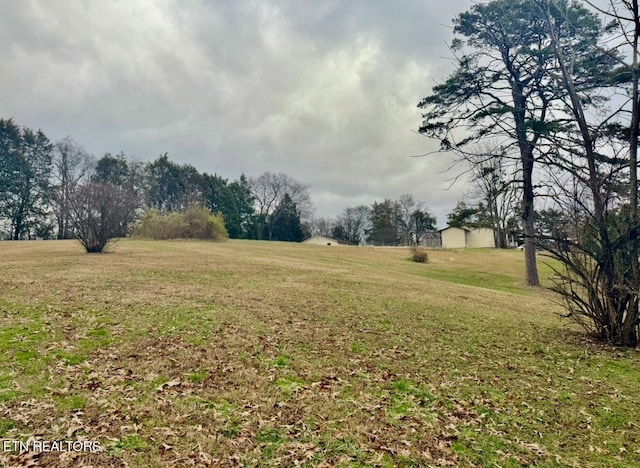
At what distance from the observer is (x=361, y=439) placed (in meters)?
2.91

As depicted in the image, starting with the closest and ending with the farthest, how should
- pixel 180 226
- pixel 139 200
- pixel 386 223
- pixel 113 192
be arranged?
pixel 113 192 → pixel 139 200 → pixel 180 226 → pixel 386 223

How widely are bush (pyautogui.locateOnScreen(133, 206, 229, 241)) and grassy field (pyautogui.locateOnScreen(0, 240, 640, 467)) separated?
67.5ft

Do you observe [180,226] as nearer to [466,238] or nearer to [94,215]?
[94,215]

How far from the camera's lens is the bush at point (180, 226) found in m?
26.9

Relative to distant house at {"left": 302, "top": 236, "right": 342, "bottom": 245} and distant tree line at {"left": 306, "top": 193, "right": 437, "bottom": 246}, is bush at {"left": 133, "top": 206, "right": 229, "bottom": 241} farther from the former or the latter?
distant tree line at {"left": 306, "top": 193, "right": 437, "bottom": 246}

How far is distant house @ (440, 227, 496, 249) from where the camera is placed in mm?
49531

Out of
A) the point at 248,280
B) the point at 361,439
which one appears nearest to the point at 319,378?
the point at 361,439

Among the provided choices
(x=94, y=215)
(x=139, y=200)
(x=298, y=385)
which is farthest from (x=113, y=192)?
(x=298, y=385)

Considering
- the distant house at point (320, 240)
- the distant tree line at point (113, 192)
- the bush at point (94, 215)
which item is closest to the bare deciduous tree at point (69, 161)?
the distant tree line at point (113, 192)

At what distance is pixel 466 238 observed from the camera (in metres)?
51.3

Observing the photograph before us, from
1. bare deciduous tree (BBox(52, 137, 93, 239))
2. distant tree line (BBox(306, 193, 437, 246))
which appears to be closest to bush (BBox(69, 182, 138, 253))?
bare deciduous tree (BBox(52, 137, 93, 239))

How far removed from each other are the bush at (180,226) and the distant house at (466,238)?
33640 mm

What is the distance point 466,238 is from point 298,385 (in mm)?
52311

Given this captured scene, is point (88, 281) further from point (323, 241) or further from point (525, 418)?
point (323, 241)
